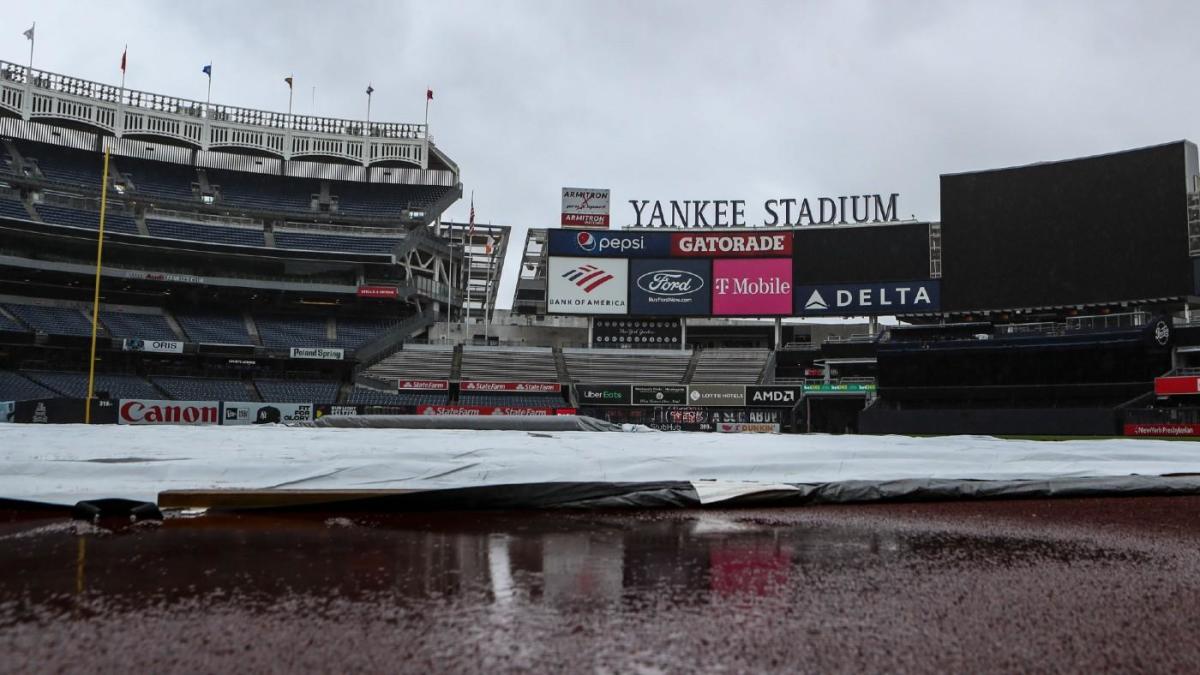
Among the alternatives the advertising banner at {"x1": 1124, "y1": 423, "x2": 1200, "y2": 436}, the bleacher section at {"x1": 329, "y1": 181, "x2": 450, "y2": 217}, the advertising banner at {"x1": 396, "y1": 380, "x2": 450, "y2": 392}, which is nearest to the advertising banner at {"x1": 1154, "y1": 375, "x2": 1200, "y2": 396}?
the advertising banner at {"x1": 1124, "y1": 423, "x2": 1200, "y2": 436}

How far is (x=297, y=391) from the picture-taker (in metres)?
37.5

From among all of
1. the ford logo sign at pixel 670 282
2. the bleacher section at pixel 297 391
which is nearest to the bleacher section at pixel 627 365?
the ford logo sign at pixel 670 282

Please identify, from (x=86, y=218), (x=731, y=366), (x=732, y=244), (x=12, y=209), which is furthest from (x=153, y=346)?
(x=732, y=244)

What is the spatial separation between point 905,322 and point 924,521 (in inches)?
1373

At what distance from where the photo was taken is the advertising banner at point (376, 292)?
41.8 meters

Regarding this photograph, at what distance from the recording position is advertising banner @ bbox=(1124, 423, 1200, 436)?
857 inches

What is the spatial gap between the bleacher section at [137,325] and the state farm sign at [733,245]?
25.5 m

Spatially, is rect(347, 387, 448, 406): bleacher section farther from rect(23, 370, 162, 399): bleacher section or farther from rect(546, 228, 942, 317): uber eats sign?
rect(23, 370, 162, 399): bleacher section

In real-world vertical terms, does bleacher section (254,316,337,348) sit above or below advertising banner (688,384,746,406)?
above

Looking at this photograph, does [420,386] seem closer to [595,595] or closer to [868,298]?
[868,298]

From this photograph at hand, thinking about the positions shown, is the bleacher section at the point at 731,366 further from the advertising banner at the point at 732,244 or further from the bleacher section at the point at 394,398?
the bleacher section at the point at 394,398

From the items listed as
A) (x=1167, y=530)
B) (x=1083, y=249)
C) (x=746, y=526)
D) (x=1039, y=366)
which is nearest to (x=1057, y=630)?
(x=746, y=526)

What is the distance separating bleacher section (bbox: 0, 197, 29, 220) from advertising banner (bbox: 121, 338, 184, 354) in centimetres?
780

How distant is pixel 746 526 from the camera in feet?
16.5
